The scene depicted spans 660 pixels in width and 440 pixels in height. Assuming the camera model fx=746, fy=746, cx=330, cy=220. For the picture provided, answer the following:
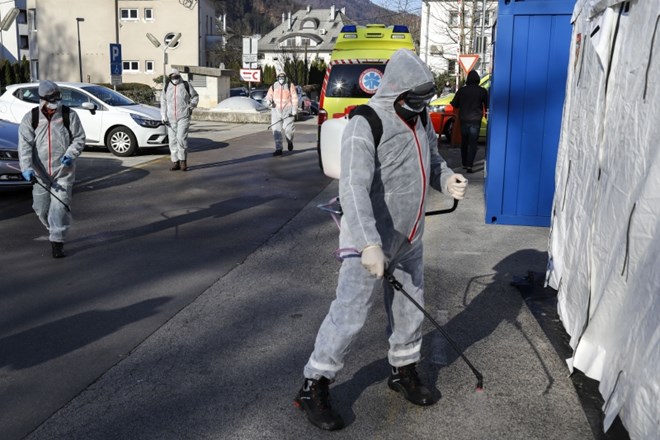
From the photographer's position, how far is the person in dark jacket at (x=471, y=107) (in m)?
13.9

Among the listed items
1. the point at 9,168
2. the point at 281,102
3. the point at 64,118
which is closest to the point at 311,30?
the point at 281,102

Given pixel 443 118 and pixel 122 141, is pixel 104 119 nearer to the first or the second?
pixel 122 141

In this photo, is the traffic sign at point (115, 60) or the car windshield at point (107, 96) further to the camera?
the traffic sign at point (115, 60)

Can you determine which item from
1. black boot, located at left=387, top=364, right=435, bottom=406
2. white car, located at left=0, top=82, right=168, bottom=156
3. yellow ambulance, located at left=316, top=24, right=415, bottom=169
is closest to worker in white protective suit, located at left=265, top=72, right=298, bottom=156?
yellow ambulance, located at left=316, top=24, right=415, bottom=169

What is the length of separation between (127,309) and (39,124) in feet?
8.22

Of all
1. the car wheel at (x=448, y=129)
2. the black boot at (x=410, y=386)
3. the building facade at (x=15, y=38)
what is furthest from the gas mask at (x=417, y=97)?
the building facade at (x=15, y=38)

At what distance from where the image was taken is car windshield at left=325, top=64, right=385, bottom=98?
50.5 ft

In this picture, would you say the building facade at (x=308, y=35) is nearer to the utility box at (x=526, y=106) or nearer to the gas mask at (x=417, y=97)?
the utility box at (x=526, y=106)

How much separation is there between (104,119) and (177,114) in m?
3.06

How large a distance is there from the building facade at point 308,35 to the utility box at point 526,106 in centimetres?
9271

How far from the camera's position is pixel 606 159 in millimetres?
4211

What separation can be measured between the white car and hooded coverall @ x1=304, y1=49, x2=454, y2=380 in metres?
12.6

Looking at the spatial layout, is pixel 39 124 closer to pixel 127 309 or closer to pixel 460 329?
pixel 127 309

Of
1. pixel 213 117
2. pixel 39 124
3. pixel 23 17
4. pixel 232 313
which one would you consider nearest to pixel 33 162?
pixel 39 124
